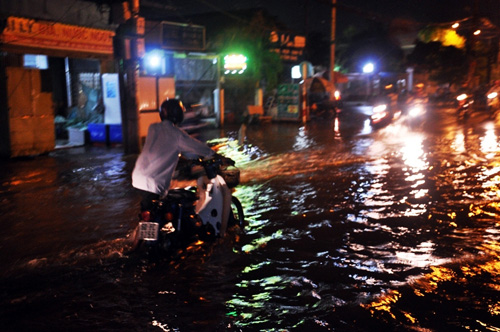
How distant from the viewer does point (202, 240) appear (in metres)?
6.11

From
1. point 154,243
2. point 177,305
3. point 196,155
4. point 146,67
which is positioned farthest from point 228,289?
point 146,67

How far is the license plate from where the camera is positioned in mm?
5270

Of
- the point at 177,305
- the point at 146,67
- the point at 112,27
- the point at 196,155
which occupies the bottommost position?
the point at 177,305

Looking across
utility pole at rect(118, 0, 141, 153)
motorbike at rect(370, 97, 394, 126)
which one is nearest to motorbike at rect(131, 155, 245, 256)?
utility pole at rect(118, 0, 141, 153)

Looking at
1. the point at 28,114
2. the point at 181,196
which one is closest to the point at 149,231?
the point at 181,196

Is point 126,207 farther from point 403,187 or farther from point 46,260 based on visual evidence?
point 403,187

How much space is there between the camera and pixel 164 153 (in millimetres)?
5402

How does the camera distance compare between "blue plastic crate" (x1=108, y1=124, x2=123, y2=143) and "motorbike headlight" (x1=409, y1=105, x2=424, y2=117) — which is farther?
"motorbike headlight" (x1=409, y1=105, x2=424, y2=117)

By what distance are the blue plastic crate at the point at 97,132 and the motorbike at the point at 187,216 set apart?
447 inches

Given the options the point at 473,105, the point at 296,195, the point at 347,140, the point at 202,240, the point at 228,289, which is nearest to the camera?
the point at 228,289

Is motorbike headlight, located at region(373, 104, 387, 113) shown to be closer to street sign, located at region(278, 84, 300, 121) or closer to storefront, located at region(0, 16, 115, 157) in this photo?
street sign, located at region(278, 84, 300, 121)

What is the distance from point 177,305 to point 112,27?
1355 centimetres

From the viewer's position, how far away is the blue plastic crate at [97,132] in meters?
16.6

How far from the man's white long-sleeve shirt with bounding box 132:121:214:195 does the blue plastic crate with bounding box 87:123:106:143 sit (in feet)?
38.6
